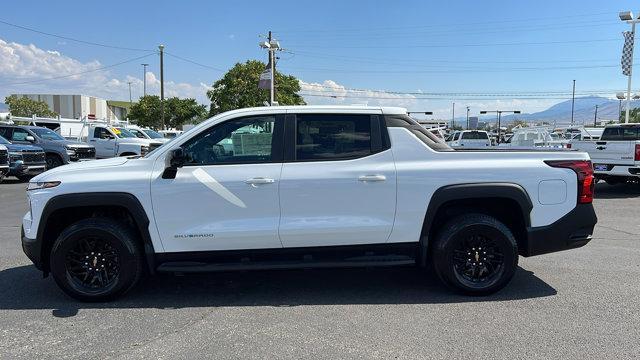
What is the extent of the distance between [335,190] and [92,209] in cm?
231

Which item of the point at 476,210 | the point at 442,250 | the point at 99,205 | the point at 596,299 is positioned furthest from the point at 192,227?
the point at 596,299

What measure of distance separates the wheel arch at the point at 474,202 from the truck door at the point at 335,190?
0.38 meters

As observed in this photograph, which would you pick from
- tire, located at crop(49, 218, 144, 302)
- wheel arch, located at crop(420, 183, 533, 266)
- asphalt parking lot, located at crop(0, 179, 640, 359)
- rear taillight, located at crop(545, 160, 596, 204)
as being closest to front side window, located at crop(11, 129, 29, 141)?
asphalt parking lot, located at crop(0, 179, 640, 359)

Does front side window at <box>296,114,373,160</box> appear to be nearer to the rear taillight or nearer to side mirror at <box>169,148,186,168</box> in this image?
side mirror at <box>169,148,186,168</box>

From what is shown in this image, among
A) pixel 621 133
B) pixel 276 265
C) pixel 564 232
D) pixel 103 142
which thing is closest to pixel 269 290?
pixel 276 265

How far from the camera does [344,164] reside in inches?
192

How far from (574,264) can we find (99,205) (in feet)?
17.3

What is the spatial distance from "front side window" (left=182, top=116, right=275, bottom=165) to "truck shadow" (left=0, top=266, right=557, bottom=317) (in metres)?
1.34

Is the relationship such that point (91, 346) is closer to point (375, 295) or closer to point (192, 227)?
point (192, 227)

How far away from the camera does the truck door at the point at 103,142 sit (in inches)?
848

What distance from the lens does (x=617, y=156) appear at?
1258cm

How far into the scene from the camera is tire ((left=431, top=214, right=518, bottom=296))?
16.3 feet

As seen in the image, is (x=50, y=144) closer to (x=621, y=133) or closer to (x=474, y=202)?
(x=474, y=202)

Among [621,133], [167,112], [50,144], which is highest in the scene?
[167,112]
